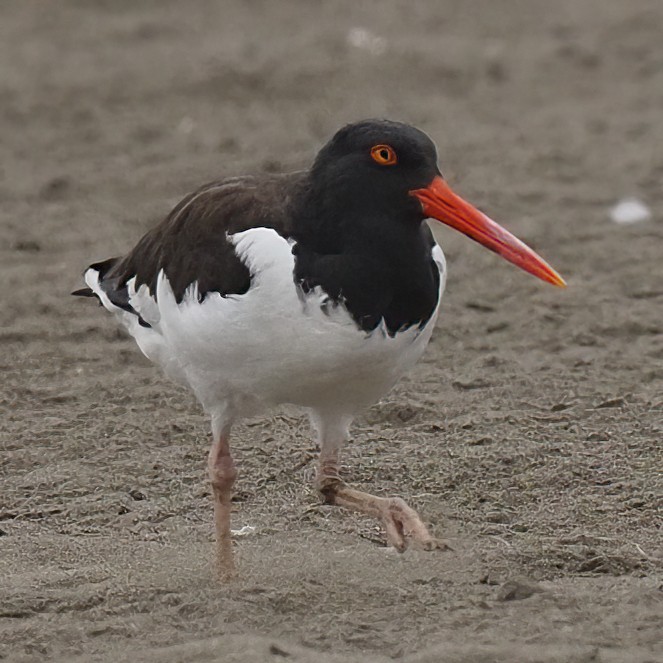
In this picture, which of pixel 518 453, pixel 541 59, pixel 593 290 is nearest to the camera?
pixel 518 453

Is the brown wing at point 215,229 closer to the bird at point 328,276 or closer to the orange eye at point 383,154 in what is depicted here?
the bird at point 328,276

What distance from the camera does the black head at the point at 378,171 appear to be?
192 inches

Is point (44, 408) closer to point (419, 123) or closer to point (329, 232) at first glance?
point (329, 232)

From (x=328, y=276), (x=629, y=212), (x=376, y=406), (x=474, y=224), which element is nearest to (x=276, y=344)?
(x=328, y=276)

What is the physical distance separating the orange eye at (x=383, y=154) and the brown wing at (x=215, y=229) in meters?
0.28

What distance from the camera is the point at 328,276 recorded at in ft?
15.7

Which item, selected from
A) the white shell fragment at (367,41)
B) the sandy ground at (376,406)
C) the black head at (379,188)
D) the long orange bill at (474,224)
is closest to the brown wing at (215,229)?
the black head at (379,188)

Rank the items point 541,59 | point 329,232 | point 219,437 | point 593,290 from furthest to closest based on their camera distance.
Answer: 1. point 541,59
2. point 593,290
3. point 219,437
4. point 329,232

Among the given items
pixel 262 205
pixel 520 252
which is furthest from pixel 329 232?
pixel 520 252

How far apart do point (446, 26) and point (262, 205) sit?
8093mm

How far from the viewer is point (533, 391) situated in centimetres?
703

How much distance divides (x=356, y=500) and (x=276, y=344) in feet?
3.00

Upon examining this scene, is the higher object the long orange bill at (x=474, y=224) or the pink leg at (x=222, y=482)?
the long orange bill at (x=474, y=224)

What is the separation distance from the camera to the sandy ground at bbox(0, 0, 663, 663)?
16.1ft
